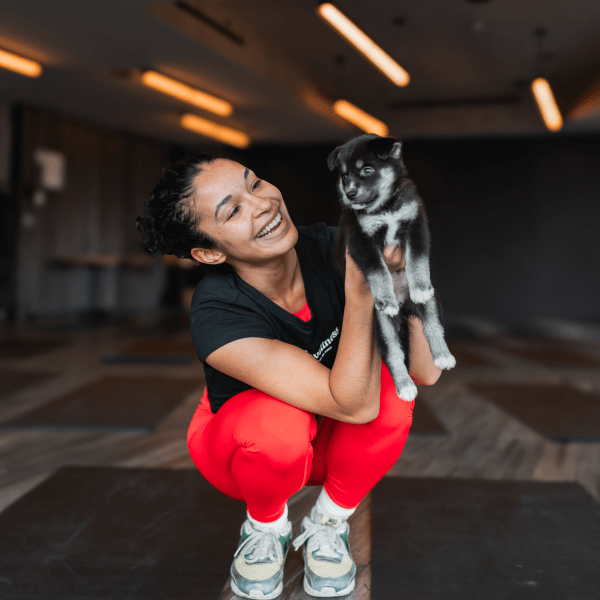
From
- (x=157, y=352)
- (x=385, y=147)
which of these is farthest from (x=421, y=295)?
(x=157, y=352)

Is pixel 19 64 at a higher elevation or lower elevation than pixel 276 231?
higher

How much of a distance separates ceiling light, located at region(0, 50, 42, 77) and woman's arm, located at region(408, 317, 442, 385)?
4.81 meters

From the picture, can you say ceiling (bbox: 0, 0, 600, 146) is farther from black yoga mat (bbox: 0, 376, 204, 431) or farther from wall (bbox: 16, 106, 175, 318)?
black yoga mat (bbox: 0, 376, 204, 431)

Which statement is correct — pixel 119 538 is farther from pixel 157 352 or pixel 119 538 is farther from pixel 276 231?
pixel 157 352

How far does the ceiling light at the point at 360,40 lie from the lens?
359cm

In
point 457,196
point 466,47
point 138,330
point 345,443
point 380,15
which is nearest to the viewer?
point 345,443

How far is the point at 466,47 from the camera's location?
5332 millimetres

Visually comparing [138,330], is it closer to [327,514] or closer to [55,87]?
[55,87]

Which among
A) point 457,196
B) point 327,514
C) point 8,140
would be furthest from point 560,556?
point 457,196

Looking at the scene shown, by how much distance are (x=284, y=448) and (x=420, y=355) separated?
36cm

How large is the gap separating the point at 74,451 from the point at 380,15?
4334 mm

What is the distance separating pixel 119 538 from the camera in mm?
1333

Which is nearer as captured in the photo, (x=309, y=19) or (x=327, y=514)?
(x=327, y=514)

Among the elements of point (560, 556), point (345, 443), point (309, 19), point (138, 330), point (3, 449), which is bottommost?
point (138, 330)
